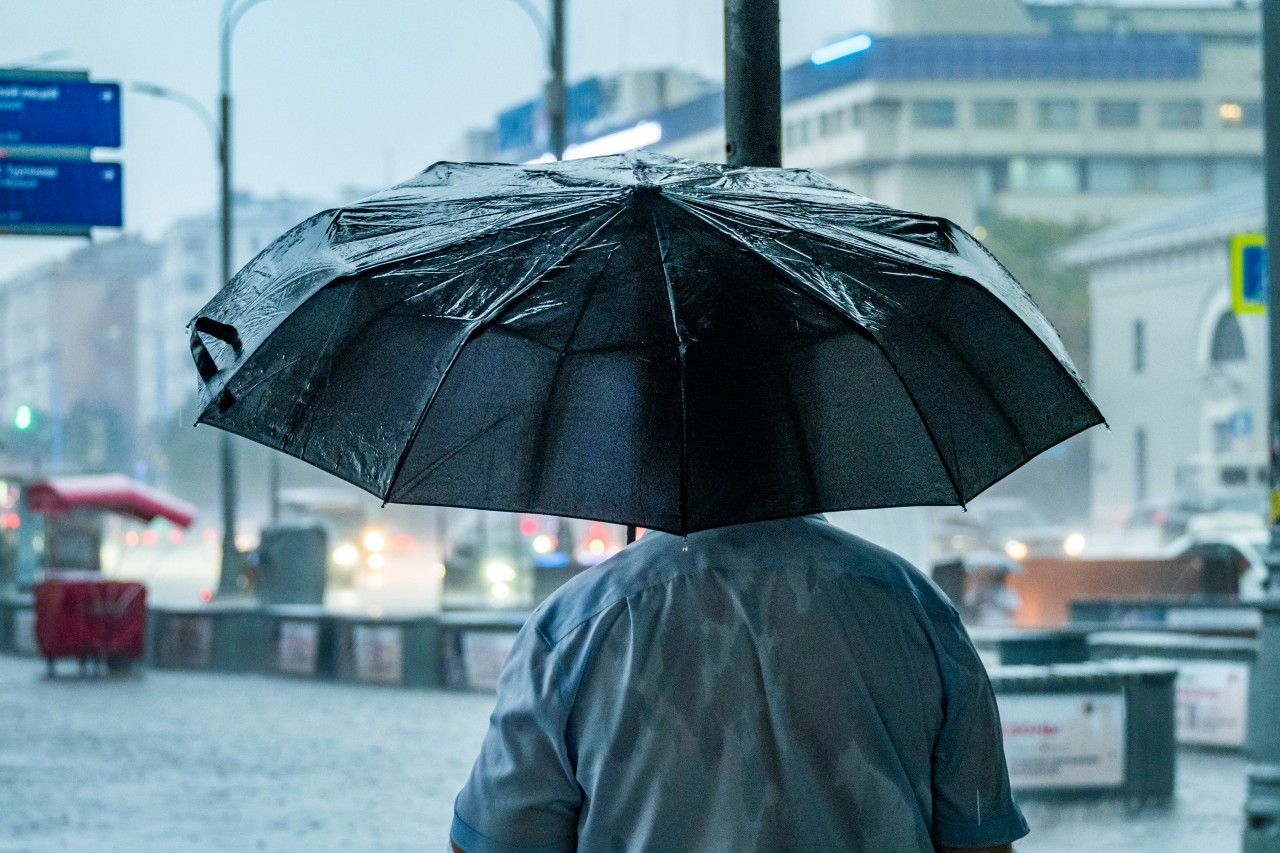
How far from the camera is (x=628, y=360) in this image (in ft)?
8.92

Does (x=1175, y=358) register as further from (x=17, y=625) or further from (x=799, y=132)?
(x=17, y=625)

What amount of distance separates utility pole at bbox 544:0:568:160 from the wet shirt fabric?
18023 mm

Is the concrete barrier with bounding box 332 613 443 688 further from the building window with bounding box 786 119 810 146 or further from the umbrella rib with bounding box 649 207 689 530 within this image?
the building window with bounding box 786 119 810 146

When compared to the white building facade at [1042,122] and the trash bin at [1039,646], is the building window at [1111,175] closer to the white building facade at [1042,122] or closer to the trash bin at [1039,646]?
the white building facade at [1042,122]

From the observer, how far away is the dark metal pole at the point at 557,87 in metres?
20.7

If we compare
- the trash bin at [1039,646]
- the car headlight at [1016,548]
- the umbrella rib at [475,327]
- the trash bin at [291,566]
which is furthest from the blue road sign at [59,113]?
the car headlight at [1016,548]

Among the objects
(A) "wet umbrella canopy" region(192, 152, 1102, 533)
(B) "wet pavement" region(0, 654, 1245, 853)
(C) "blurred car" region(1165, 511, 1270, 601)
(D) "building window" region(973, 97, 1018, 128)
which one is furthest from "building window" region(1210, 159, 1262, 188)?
(A) "wet umbrella canopy" region(192, 152, 1102, 533)

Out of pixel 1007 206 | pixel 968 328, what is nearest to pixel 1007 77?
pixel 1007 206

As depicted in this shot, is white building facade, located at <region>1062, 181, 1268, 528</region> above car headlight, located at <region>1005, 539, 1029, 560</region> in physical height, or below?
above

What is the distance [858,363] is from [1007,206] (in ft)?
283

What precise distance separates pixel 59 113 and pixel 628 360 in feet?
51.1

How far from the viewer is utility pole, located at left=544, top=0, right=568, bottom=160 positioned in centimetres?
2067

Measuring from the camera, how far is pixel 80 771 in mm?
12578

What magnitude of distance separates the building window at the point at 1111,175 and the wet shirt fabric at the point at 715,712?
87.2 m
